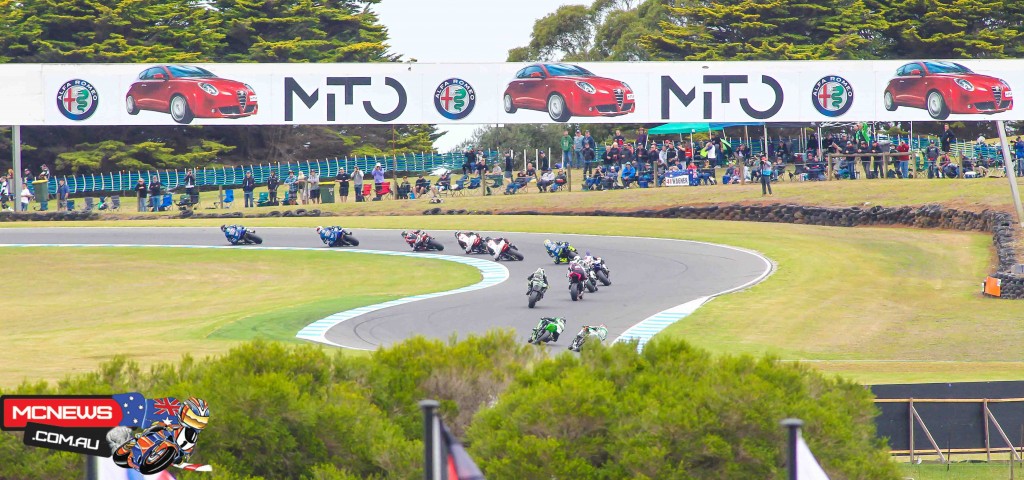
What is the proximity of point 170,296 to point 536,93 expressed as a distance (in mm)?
23825

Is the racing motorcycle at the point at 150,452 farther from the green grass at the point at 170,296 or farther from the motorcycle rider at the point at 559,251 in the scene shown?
the motorcycle rider at the point at 559,251

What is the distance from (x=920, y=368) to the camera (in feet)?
66.6

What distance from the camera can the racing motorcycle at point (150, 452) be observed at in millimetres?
5648

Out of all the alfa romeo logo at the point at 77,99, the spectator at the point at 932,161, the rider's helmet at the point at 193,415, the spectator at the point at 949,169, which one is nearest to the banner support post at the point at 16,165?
the alfa romeo logo at the point at 77,99

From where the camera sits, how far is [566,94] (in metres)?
50.4

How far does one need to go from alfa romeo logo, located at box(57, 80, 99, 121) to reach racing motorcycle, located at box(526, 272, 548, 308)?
103 ft

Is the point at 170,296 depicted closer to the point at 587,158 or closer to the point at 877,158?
the point at 587,158

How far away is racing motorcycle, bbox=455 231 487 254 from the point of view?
3541 cm

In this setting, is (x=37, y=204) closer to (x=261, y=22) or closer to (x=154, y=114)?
(x=154, y=114)

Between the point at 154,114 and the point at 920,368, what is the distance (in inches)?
1492

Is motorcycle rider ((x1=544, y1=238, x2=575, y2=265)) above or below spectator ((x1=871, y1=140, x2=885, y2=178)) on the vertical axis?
below

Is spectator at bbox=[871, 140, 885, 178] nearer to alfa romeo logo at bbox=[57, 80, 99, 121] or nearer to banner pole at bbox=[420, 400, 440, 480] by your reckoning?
alfa romeo logo at bbox=[57, 80, 99, 121]

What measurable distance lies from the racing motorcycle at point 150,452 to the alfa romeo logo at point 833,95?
46923 mm

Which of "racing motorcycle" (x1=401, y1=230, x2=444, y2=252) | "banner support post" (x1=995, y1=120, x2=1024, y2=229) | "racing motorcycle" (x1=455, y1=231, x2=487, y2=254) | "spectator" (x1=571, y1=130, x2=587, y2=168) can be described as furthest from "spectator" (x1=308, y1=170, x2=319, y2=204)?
"banner support post" (x1=995, y1=120, x2=1024, y2=229)
